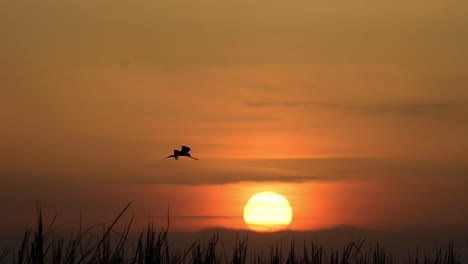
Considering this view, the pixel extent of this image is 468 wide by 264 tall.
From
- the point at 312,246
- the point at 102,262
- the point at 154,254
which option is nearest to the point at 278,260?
the point at 312,246

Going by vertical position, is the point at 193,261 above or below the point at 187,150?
below

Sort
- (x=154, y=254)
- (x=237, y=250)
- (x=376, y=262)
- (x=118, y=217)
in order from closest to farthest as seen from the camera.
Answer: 1. (x=118, y=217)
2. (x=154, y=254)
3. (x=237, y=250)
4. (x=376, y=262)

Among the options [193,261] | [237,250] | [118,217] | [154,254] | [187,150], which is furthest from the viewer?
[187,150]

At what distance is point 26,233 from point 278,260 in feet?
16.1

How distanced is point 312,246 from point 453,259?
9.20 feet

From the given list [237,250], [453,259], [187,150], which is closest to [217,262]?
[237,250]

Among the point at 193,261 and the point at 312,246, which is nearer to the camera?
the point at 193,261

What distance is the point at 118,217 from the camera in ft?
18.1

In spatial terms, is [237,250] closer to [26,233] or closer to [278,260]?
[278,260]

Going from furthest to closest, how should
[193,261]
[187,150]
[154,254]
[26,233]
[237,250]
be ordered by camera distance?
[187,150] → [237,250] → [193,261] → [154,254] → [26,233]

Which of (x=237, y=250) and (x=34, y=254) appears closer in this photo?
(x=34, y=254)

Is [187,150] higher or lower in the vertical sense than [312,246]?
higher

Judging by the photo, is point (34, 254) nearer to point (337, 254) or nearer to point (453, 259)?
point (337, 254)

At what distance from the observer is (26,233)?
5945 millimetres
